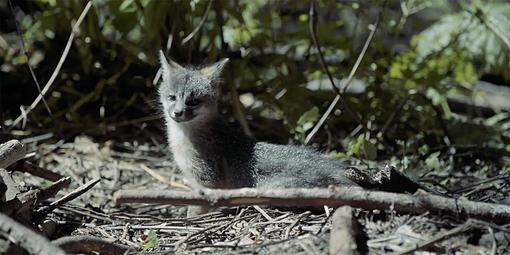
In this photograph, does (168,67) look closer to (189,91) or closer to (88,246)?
(189,91)

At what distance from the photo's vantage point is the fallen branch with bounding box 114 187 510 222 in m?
3.03

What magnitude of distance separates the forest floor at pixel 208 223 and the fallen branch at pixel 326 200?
0.21 feet

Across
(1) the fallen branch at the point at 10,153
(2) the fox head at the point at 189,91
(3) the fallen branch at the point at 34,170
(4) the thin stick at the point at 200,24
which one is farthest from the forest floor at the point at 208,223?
(4) the thin stick at the point at 200,24

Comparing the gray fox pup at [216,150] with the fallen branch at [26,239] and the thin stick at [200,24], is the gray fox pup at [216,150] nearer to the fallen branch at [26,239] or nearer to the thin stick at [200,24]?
the thin stick at [200,24]

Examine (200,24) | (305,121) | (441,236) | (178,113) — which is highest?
(200,24)

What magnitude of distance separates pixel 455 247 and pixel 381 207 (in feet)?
1.14

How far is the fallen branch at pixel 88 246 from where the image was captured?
3.27 metres

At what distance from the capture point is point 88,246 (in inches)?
132

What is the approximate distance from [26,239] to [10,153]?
1231 mm

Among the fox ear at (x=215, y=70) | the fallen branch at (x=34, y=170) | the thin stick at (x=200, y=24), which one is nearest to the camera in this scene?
the fallen branch at (x=34, y=170)

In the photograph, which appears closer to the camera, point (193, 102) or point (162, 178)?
point (193, 102)

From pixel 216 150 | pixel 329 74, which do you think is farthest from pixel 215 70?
pixel 329 74

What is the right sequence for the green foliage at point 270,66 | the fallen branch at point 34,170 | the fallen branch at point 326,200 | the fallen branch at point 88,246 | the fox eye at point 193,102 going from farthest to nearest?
1. the green foliage at point 270,66
2. the fox eye at point 193,102
3. the fallen branch at point 34,170
4. the fallen branch at point 88,246
5. the fallen branch at point 326,200

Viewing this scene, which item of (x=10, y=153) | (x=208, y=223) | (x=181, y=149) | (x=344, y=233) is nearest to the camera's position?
(x=344, y=233)
